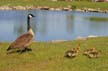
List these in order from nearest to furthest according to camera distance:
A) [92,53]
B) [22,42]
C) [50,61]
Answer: [50,61] < [92,53] < [22,42]

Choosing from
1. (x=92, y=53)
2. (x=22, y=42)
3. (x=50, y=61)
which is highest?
(x=22, y=42)

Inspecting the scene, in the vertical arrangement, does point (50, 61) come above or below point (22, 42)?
below

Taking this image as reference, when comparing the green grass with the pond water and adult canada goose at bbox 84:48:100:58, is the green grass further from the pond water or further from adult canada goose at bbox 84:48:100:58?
the pond water

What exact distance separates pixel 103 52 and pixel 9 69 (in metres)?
4.06

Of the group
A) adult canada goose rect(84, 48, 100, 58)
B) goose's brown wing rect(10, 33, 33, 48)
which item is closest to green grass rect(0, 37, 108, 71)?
adult canada goose rect(84, 48, 100, 58)

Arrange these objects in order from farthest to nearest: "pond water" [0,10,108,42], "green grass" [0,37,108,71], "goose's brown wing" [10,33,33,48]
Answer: "pond water" [0,10,108,42], "goose's brown wing" [10,33,33,48], "green grass" [0,37,108,71]

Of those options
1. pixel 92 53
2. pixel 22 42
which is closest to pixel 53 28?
pixel 22 42

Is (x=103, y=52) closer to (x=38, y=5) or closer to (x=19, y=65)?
(x=19, y=65)

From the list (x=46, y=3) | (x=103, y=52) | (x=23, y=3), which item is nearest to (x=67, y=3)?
(x=46, y=3)

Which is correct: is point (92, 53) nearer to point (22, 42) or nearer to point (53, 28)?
point (22, 42)

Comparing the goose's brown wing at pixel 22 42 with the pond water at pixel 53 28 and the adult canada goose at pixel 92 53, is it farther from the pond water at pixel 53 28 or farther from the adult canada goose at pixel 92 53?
the pond water at pixel 53 28

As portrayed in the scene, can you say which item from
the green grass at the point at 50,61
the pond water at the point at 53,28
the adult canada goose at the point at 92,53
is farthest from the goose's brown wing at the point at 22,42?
the pond water at the point at 53,28

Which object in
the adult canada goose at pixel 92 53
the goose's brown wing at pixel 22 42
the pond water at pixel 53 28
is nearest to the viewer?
the adult canada goose at pixel 92 53

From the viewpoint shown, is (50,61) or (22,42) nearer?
(50,61)
